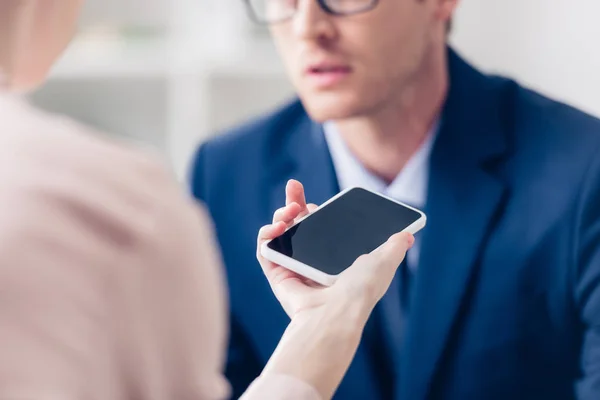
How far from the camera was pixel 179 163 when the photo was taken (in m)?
0.90

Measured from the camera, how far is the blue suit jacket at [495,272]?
56 centimetres

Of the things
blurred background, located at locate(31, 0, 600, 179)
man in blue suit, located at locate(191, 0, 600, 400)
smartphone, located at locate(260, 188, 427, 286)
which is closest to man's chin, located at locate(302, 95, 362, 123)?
man in blue suit, located at locate(191, 0, 600, 400)

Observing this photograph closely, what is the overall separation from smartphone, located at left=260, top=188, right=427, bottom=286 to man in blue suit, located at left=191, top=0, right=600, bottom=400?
82 mm

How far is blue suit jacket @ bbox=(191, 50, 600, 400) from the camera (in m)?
0.56

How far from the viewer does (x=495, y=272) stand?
0.57 meters

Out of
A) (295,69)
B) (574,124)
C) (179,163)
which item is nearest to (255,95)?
(179,163)

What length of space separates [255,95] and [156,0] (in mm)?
Result: 203

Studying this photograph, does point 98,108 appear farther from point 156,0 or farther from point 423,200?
A: point 423,200

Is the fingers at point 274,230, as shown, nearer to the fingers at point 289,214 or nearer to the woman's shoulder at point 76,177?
the fingers at point 289,214

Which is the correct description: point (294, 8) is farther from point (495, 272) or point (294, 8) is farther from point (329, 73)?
point (495, 272)

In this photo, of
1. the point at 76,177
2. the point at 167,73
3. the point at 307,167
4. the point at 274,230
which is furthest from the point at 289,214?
the point at 167,73

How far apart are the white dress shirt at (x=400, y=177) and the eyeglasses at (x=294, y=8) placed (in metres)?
0.11

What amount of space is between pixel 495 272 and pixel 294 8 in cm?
27

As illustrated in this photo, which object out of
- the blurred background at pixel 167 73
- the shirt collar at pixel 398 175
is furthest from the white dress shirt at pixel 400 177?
the blurred background at pixel 167 73
